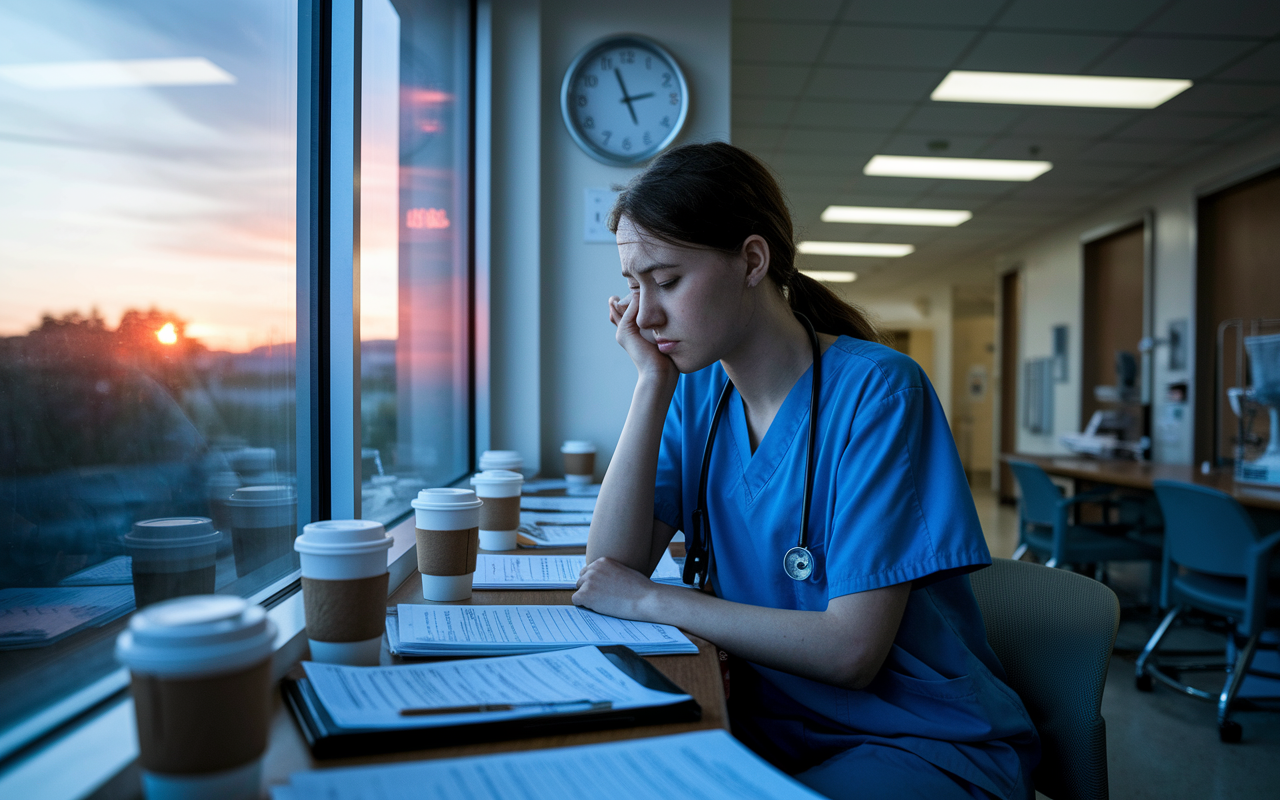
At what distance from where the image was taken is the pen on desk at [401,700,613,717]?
2.03ft

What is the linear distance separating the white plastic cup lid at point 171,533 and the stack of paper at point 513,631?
227 millimetres

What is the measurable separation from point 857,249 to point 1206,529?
20.3ft

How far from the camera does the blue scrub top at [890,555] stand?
892 millimetres

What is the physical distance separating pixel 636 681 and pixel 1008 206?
6744mm

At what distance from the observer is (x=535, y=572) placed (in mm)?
1192

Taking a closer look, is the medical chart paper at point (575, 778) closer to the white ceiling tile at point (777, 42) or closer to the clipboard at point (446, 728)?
the clipboard at point (446, 728)

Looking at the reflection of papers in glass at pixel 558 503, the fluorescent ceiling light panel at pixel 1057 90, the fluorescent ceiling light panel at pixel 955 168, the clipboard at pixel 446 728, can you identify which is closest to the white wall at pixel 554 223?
the reflection of papers in glass at pixel 558 503

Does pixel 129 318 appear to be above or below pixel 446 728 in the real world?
above

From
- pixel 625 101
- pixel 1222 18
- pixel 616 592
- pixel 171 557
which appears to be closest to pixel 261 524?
pixel 171 557

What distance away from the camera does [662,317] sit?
1126mm

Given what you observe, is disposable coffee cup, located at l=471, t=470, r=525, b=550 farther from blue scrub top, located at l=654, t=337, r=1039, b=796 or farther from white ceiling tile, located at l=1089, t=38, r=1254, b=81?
white ceiling tile, located at l=1089, t=38, r=1254, b=81

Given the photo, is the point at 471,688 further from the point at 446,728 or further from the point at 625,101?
the point at 625,101

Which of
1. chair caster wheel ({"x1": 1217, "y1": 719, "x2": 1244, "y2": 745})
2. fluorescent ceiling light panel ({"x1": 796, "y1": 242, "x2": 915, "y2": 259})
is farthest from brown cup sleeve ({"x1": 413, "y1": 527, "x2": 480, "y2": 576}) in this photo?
fluorescent ceiling light panel ({"x1": 796, "y1": 242, "x2": 915, "y2": 259})

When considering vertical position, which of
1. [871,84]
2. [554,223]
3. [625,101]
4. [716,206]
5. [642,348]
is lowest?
[642,348]
